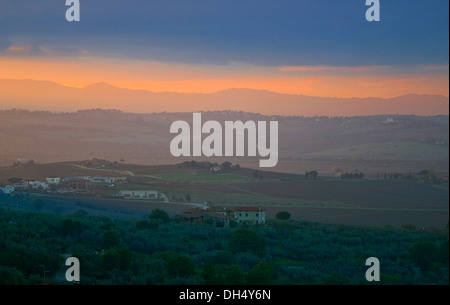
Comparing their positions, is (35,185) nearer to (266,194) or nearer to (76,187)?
A: (76,187)

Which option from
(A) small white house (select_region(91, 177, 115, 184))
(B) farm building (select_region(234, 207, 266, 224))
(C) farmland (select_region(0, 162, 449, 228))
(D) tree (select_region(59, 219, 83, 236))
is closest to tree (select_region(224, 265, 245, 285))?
(D) tree (select_region(59, 219, 83, 236))

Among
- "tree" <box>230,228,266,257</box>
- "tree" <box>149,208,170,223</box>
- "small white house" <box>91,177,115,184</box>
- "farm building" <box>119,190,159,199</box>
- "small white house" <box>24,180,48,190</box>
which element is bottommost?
"tree" <box>230,228,266,257</box>

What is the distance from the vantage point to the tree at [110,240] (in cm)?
1936

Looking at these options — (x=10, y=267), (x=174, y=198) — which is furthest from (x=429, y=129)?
(x=10, y=267)

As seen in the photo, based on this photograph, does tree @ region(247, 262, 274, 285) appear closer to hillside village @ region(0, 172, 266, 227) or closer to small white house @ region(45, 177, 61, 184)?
hillside village @ region(0, 172, 266, 227)

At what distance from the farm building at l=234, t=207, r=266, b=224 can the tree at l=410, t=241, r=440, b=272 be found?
10679 mm

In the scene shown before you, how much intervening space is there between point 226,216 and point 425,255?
12.8 meters

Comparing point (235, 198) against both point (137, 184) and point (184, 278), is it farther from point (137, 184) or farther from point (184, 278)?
point (184, 278)

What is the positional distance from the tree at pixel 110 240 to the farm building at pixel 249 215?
27.9ft

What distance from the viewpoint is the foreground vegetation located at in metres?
15.5

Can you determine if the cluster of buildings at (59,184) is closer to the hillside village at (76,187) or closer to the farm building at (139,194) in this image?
the hillside village at (76,187)

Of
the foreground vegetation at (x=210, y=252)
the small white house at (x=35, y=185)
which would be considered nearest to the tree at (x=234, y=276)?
the foreground vegetation at (x=210, y=252)

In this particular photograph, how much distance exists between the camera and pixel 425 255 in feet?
52.8

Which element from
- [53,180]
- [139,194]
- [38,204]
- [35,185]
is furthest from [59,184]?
[38,204]
